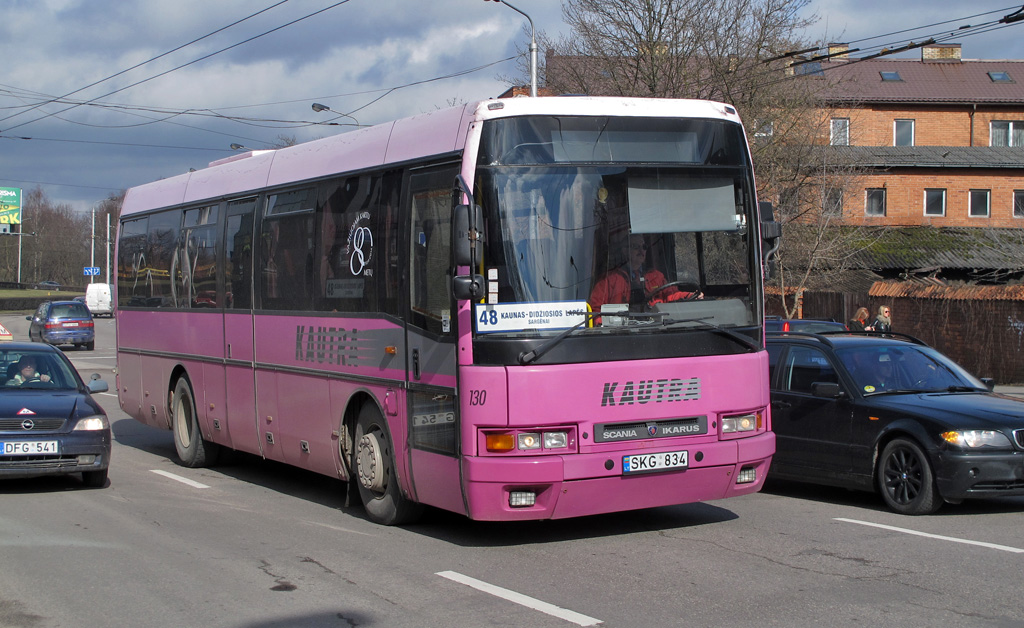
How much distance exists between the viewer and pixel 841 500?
33.7ft

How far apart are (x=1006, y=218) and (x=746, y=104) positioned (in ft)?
88.7

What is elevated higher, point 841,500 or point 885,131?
point 885,131

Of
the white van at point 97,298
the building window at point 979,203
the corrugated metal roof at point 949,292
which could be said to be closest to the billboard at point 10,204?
the white van at point 97,298

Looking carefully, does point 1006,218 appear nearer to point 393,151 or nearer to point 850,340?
point 850,340

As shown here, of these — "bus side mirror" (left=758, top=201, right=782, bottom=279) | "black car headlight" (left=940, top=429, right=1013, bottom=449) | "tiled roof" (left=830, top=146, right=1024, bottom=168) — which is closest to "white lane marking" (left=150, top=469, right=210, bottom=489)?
"bus side mirror" (left=758, top=201, right=782, bottom=279)

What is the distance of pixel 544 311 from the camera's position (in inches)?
290

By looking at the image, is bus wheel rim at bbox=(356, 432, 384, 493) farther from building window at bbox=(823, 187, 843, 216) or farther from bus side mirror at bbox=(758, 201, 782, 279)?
building window at bbox=(823, 187, 843, 216)

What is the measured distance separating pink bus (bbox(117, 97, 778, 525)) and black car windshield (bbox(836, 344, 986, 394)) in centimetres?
234

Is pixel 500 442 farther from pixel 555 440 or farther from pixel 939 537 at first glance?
pixel 939 537

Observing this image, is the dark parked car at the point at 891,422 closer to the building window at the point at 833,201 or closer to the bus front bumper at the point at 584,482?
the bus front bumper at the point at 584,482

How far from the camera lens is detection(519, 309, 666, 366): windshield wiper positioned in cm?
729

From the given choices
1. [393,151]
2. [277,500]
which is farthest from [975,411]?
[277,500]

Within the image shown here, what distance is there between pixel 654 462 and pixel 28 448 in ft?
20.5

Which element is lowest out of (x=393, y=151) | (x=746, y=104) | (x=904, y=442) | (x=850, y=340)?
(x=904, y=442)
